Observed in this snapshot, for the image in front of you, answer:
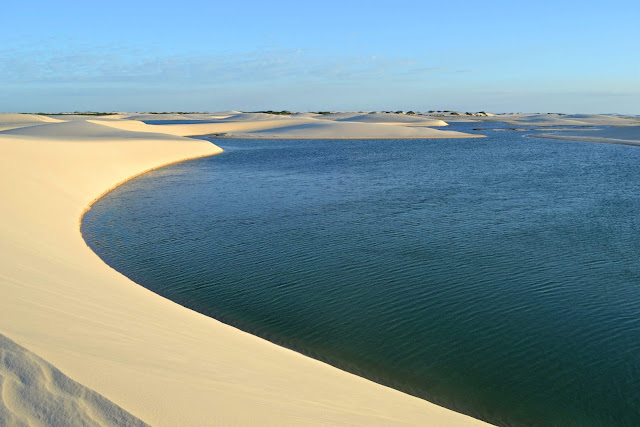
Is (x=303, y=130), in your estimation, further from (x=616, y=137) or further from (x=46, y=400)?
(x=46, y=400)

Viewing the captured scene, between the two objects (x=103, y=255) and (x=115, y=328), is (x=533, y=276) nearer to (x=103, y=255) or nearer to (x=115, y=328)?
(x=115, y=328)

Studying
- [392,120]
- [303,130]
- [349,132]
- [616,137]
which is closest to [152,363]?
[616,137]

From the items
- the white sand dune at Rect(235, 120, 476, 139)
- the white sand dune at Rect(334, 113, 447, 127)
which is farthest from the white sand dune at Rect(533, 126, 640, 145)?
the white sand dune at Rect(334, 113, 447, 127)

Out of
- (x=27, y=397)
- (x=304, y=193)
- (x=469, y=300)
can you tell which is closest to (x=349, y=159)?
(x=304, y=193)

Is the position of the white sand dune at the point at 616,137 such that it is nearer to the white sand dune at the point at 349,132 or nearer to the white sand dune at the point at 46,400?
the white sand dune at the point at 349,132

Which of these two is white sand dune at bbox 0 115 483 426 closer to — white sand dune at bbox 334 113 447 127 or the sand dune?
A: the sand dune
